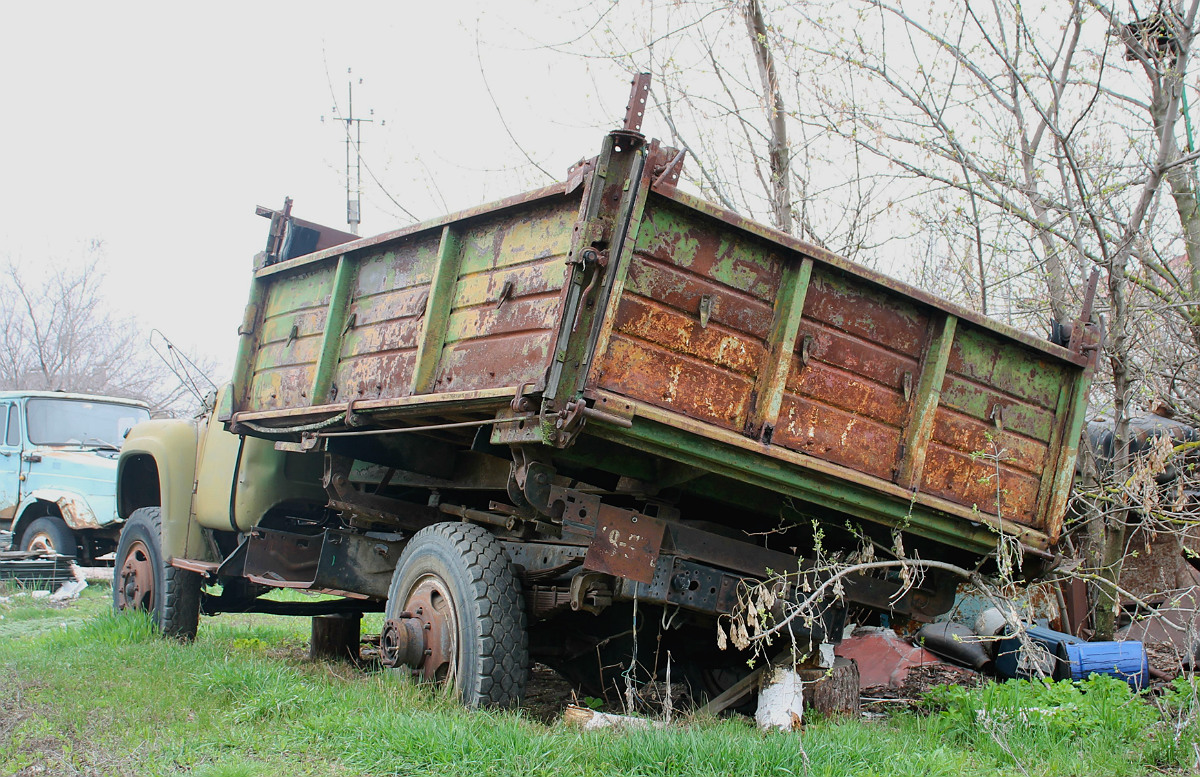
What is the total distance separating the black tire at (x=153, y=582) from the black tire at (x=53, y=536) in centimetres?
456

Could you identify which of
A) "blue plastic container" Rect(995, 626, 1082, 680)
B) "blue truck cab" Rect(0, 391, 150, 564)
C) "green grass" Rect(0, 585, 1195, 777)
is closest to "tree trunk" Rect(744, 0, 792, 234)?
"blue plastic container" Rect(995, 626, 1082, 680)

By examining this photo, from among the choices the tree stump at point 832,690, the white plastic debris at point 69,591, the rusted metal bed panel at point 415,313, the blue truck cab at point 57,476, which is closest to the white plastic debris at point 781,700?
the tree stump at point 832,690

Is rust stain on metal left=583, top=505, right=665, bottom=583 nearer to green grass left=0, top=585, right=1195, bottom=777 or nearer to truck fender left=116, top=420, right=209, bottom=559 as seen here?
green grass left=0, top=585, right=1195, bottom=777

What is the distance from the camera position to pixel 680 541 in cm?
420

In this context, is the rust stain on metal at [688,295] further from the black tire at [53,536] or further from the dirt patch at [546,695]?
the black tire at [53,536]

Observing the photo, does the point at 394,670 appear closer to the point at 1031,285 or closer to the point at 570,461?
the point at 570,461

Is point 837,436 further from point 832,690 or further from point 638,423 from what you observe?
point 832,690

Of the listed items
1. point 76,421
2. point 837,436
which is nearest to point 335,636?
point 837,436

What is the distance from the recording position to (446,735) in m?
3.55

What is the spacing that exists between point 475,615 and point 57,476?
8849 mm

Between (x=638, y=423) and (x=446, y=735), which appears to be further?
(x=638, y=423)

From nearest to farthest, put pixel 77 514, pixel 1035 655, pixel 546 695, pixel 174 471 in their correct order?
pixel 1035 655, pixel 546 695, pixel 174 471, pixel 77 514

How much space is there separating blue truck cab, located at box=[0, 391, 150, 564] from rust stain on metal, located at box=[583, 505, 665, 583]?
28.3 ft

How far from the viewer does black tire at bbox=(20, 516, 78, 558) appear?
11.2m
